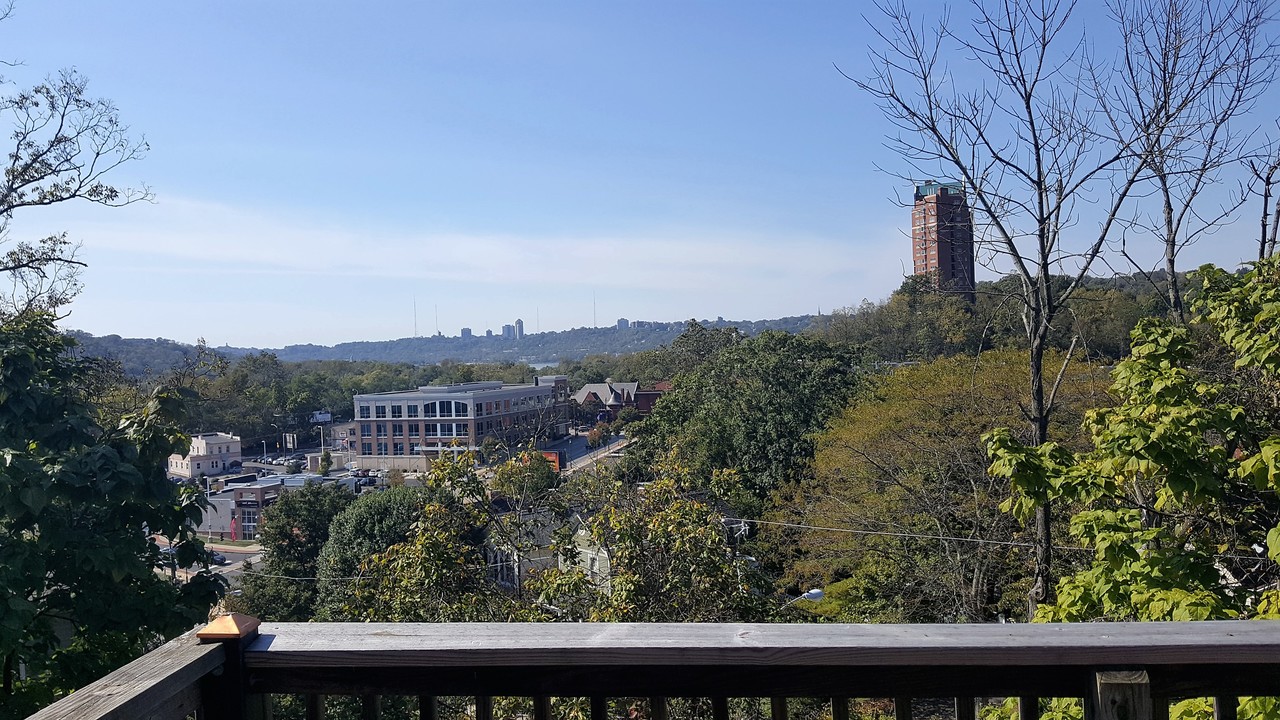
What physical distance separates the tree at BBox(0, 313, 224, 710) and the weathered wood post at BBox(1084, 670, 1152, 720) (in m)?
4.44

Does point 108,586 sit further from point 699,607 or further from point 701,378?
point 701,378

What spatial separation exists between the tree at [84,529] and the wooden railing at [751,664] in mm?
3568

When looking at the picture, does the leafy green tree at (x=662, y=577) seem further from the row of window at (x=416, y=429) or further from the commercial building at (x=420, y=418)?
the row of window at (x=416, y=429)

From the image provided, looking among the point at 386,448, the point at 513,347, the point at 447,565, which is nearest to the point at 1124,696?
the point at 447,565

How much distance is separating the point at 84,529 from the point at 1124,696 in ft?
16.7

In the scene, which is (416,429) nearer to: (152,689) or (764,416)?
(764,416)

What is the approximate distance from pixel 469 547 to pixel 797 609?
868 centimetres

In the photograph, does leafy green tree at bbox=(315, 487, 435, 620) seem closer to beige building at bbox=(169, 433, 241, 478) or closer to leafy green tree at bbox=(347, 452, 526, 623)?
leafy green tree at bbox=(347, 452, 526, 623)

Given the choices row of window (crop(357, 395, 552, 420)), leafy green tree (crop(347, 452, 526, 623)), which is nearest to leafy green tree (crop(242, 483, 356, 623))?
leafy green tree (crop(347, 452, 526, 623))

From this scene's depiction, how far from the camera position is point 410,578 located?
24.1ft

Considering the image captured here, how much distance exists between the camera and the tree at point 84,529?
4102 millimetres

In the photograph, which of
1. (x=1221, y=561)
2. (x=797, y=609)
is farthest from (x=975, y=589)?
(x=1221, y=561)

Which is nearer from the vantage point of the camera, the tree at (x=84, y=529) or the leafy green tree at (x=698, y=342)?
the tree at (x=84, y=529)

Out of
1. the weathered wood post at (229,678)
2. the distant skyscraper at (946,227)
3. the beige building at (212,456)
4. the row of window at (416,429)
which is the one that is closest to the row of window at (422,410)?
the row of window at (416,429)
